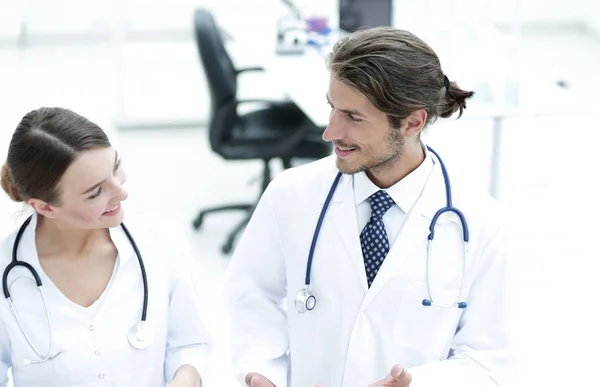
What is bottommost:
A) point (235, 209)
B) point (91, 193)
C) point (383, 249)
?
point (235, 209)

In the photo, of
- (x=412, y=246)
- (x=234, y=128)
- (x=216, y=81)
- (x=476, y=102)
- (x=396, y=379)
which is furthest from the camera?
(x=234, y=128)

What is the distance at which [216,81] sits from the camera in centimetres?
317

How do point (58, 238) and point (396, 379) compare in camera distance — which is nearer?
point (396, 379)

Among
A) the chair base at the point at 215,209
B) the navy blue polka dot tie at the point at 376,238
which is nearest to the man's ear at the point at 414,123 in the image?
the navy blue polka dot tie at the point at 376,238

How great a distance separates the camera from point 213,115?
321cm

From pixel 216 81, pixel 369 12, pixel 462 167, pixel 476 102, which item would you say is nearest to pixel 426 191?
pixel 476 102

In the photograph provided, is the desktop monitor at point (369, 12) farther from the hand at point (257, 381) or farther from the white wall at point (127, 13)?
the hand at point (257, 381)

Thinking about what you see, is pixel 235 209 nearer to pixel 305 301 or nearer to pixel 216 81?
pixel 216 81

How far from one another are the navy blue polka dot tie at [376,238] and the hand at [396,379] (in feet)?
0.57

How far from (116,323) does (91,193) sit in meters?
0.23

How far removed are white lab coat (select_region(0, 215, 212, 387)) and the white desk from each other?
1.35 m

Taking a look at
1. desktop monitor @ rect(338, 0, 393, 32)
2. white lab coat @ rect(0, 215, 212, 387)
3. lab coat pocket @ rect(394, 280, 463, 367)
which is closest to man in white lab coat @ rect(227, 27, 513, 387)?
lab coat pocket @ rect(394, 280, 463, 367)

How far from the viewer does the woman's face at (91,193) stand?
1445mm

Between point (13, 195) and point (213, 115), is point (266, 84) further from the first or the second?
point (13, 195)
